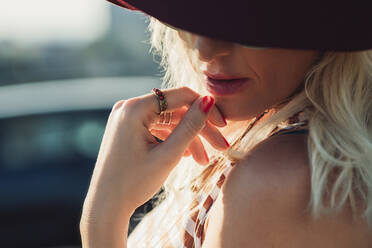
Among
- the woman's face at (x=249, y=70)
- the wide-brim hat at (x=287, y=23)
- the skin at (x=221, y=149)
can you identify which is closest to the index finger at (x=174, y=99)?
the skin at (x=221, y=149)

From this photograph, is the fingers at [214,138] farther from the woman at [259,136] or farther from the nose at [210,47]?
the nose at [210,47]

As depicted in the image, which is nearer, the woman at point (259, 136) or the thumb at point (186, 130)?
the woman at point (259, 136)

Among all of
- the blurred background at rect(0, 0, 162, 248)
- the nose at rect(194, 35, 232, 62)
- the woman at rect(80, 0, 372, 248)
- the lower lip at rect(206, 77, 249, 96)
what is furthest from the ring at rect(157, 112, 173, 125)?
the blurred background at rect(0, 0, 162, 248)

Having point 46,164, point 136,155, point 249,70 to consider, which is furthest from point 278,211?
point 46,164

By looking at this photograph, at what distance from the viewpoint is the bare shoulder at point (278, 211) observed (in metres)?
1.23

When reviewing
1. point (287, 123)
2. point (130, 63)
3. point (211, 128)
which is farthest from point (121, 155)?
A: point (130, 63)

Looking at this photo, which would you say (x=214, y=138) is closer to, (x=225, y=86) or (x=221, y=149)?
(x=221, y=149)

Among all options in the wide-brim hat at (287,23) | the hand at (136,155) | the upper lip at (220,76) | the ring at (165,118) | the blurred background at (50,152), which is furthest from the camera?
the blurred background at (50,152)

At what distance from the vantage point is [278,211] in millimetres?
1237

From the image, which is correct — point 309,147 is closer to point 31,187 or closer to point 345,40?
point 345,40

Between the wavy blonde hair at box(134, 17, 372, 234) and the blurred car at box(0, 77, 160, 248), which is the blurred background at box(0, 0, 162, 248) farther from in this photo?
the wavy blonde hair at box(134, 17, 372, 234)

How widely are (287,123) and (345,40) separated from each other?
39cm

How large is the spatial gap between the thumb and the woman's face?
0.17 ft

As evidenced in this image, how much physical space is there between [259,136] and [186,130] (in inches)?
8.8
